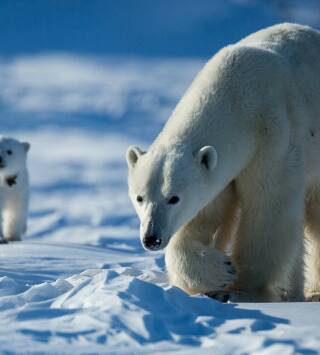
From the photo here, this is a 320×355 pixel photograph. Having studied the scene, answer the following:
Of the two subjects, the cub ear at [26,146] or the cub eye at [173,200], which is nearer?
the cub eye at [173,200]

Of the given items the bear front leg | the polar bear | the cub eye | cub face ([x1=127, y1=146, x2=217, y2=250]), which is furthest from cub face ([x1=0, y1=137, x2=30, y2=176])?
the cub eye

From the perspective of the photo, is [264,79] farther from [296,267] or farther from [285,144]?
[296,267]

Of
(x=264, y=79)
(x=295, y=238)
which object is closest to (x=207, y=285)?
(x=295, y=238)

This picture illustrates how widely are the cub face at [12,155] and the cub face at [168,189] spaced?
8.77 metres

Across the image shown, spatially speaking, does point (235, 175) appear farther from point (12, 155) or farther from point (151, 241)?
point (12, 155)

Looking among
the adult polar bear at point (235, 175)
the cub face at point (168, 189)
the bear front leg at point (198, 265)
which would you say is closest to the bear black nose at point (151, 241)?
the cub face at point (168, 189)

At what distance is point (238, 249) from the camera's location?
5.06 metres

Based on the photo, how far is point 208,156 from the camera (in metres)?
4.64

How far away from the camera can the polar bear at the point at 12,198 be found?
1294 centimetres

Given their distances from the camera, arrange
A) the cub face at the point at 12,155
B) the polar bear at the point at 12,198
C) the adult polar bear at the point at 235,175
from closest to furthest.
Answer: the adult polar bear at the point at 235,175, the polar bear at the point at 12,198, the cub face at the point at 12,155

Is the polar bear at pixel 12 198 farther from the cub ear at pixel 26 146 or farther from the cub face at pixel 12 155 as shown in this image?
the cub ear at pixel 26 146

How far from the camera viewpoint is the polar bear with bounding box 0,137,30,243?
1294 cm

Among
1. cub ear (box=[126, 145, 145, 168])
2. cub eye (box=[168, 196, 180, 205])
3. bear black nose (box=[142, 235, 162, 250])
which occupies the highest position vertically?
cub ear (box=[126, 145, 145, 168])

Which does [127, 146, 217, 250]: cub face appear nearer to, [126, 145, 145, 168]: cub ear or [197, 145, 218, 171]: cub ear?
[197, 145, 218, 171]: cub ear
